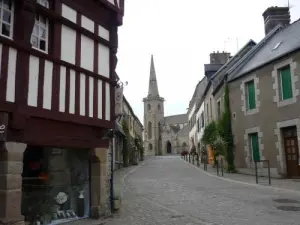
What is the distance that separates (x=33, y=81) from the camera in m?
6.43

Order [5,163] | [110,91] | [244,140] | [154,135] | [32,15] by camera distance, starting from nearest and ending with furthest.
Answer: [5,163]
[32,15]
[110,91]
[244,140]
[154,135]

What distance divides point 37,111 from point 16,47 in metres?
1.24

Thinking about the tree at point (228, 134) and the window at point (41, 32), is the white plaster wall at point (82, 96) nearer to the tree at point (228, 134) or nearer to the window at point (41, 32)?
the window at point (41, 32)

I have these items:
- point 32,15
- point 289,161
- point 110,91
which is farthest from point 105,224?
point 289,161

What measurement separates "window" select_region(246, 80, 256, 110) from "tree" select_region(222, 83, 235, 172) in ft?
5.88

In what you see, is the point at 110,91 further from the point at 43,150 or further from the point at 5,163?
the point at 5,163

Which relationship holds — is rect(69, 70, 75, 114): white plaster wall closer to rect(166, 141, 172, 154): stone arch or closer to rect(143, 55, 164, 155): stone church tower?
rect(143, 55, 164, 155): stone church tower

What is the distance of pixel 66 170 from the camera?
877 centimetres

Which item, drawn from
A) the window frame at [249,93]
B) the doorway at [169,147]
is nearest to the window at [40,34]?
the window frame at [249,93]

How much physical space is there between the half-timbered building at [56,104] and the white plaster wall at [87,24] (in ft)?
0.08

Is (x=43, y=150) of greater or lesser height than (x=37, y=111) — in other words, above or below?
below

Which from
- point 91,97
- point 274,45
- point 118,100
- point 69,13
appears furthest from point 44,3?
point 274,45

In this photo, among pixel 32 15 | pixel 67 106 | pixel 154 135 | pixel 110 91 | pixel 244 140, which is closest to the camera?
pixel 32 15

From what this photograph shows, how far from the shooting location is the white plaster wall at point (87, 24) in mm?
7848
